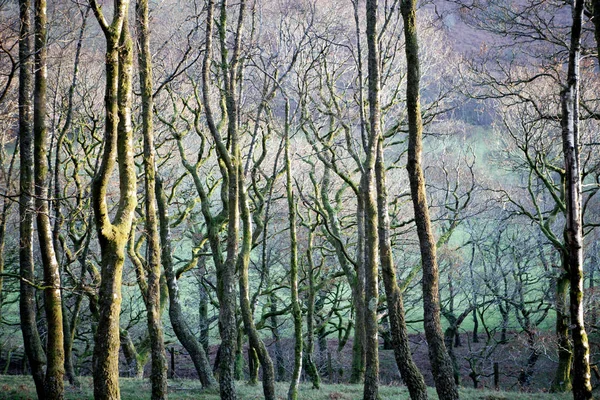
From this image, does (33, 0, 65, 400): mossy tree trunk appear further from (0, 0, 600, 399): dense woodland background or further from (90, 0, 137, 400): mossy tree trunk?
(90, 0, 137, 400): mossy tree trunk

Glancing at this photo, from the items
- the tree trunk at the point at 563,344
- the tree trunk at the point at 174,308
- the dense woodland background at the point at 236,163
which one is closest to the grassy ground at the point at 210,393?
the tree trunk at the point at 174,308

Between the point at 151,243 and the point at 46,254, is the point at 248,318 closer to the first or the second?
the point at 151,243

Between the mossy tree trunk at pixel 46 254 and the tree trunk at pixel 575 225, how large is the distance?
8158 millimetres

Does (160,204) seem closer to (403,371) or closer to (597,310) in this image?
(403,371)

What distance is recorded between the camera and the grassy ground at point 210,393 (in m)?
12.1

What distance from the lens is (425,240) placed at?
9.19 m

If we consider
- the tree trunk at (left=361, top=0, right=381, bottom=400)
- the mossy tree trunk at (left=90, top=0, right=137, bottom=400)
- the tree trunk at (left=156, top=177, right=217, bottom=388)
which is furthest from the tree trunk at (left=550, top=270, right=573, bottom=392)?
the mossy tree trunk at (left=90, top=0, right=137, bottom=400)

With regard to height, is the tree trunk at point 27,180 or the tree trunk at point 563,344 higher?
the tree trunk at point 27,180

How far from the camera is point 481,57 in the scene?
51.8 feet

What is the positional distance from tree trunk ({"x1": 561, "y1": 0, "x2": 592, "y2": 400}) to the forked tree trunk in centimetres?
676

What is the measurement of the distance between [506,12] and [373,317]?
7468 mm

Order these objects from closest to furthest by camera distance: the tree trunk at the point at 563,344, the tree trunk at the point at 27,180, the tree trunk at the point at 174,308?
1. the tree trunk at the point at 27,180
2. the tree trunk at the point at 174,308
3. the tree trunk at the point at 563,344

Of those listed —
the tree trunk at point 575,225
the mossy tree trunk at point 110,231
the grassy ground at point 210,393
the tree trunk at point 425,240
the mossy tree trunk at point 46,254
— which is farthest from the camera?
the grassy ground at point 210,393

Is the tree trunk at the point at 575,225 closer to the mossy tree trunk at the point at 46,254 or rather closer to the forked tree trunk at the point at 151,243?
the forked tree trunk at the point at 151,243
